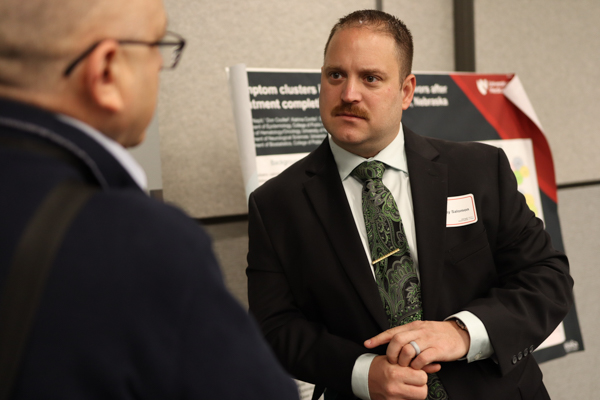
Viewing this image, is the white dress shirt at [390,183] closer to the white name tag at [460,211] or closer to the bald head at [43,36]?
the white name tag at [460,211]

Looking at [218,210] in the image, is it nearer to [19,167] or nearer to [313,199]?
[313,199]

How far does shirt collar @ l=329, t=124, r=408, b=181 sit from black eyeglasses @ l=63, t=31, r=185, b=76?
0.83 meters

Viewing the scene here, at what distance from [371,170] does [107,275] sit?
1.06 metres

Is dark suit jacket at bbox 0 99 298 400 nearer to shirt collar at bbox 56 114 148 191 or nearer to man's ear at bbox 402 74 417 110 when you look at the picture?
shirt collar at bbox 56 114 148 191

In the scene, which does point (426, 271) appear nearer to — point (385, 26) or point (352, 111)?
point (352, 111)

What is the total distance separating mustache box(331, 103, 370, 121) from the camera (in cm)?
139

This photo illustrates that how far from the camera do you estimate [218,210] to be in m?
2.34

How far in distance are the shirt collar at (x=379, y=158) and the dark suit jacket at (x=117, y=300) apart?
1.00 m

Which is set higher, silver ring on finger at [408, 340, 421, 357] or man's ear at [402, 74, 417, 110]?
man's ear at [402, 74, 417, 110]

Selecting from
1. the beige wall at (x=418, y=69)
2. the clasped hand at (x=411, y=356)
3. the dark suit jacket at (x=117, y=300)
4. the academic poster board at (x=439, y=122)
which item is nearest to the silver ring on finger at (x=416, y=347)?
the clasped hand at (x=411, y=356)

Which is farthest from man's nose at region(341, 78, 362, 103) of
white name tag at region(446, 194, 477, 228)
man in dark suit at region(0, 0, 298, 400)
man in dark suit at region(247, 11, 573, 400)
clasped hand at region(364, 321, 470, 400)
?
man in dark suit at region(0, 0, 298, 400)

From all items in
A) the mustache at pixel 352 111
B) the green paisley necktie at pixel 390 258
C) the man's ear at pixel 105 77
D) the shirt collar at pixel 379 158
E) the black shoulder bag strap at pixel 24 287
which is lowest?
the green paisley necktie at pixel 390 258

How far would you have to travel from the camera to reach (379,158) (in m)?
1.42

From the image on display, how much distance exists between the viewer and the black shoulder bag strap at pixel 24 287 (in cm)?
40
